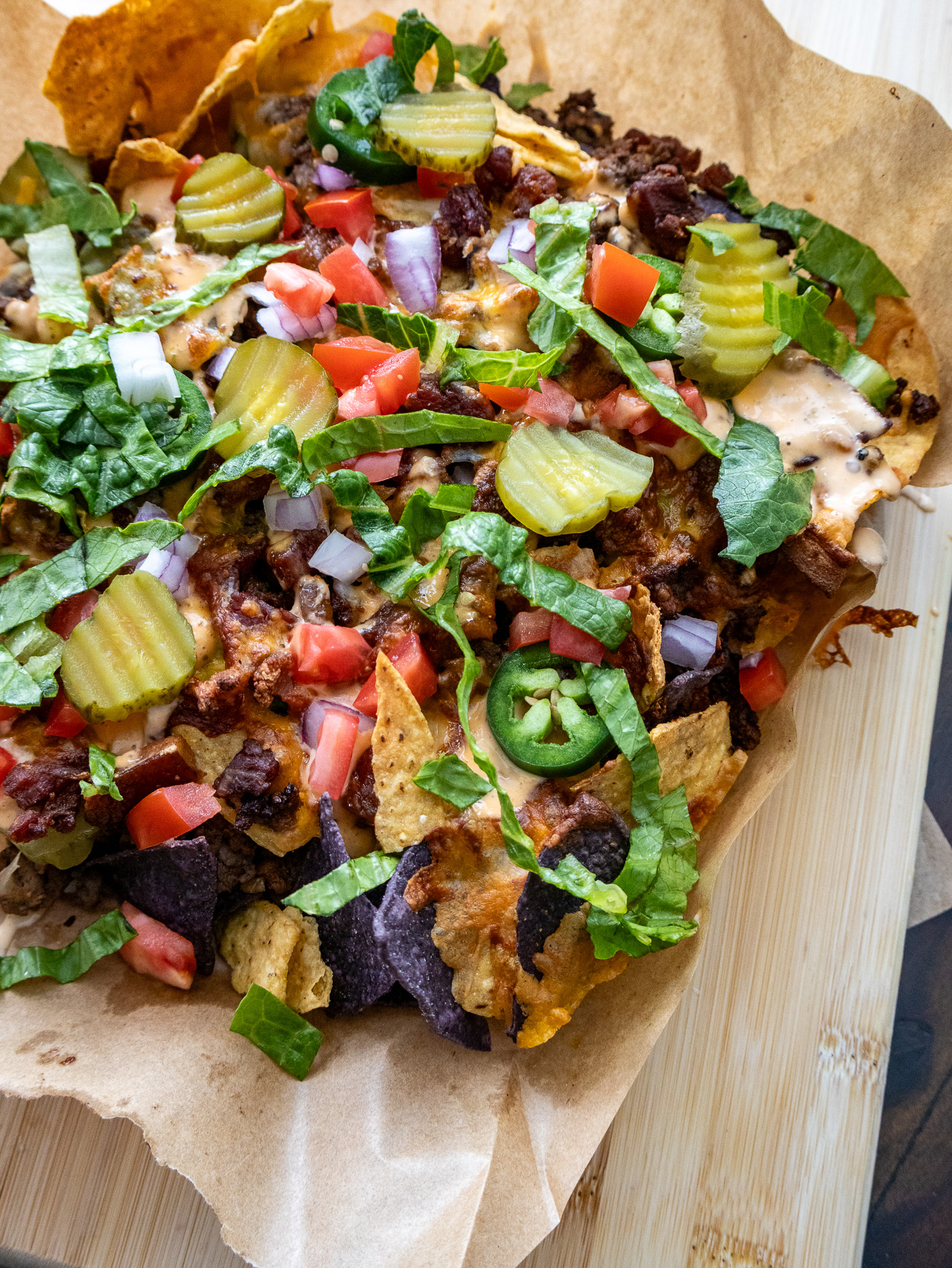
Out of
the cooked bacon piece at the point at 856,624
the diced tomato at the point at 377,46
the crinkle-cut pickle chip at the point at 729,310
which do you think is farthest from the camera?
the diced tomato at the point at 377,46

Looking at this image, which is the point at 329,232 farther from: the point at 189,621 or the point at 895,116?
the point at 895,116

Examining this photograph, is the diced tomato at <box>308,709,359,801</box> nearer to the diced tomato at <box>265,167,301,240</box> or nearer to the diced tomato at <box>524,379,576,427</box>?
the diced tomato at <box>524,379,576,427</box>

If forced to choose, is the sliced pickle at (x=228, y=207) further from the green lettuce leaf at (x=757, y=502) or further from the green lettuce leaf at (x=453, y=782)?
the green lettuce leaf at (x=453, y=782)

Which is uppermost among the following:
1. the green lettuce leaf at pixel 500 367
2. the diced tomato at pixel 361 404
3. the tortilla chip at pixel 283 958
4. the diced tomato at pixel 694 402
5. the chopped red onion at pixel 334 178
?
the chopped red onion at pixel 334 178

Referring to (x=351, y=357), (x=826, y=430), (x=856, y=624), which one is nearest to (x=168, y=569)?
(x=351, y=357)

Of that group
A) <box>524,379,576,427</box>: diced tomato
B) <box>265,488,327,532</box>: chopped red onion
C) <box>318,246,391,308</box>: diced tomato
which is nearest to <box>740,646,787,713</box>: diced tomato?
<box>524,379,576,427</box>: diced tomato

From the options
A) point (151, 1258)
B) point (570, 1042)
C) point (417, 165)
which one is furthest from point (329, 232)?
point (151, 1258)

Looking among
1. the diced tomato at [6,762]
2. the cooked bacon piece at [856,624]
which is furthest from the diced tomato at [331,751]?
the cooked bacon piece at [856,624]
